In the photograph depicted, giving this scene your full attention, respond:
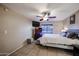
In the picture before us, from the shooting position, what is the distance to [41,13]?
2014 mm

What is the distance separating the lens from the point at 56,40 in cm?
202

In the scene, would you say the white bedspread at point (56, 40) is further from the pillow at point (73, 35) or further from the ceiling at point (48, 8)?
the ceiling at point (48, 8)

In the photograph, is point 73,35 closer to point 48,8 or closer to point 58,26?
point 58,26

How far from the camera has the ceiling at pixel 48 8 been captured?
74.7 inches

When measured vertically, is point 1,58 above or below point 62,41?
below

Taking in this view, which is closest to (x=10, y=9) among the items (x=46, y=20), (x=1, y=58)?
(x=46, y=20)

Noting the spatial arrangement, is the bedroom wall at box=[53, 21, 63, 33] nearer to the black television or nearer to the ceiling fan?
the ceiling fan

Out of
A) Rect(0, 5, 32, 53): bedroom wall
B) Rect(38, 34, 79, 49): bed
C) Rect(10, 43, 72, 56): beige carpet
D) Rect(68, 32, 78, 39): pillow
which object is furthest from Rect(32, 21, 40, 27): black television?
Rect(68, 32, 78, 39): pillow

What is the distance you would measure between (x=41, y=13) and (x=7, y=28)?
74cm

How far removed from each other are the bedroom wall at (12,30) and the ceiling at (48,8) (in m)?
0.13

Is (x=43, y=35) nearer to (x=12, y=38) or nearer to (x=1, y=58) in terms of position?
(x=12, y=38)

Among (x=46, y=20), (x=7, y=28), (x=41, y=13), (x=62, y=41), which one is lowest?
(x=62, y=41)

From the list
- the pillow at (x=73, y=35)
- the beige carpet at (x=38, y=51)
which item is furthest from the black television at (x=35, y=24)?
the pillow at (x=73, y=35)

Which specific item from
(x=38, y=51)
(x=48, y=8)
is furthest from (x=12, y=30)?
(x=48, y=8)
